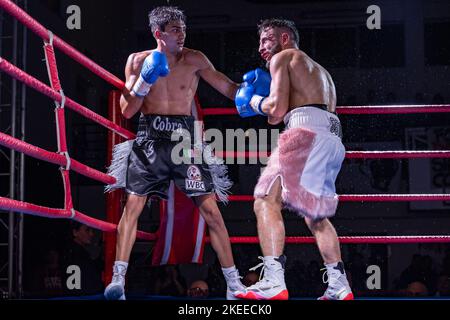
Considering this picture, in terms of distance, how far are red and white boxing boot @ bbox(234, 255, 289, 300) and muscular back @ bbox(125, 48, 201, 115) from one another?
74 centimetres

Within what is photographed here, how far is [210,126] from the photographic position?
8008 mm

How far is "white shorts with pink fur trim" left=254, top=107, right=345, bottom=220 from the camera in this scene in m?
2.18

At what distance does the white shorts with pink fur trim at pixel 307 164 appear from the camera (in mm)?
2182

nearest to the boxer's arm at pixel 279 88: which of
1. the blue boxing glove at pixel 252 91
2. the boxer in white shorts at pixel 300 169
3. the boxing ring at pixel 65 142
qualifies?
the boxer in white shorts at pixel 300 169

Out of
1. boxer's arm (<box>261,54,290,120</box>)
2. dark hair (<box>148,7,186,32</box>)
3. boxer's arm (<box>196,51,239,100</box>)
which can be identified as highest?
dark hair (<box>148,7,186,32</box>)

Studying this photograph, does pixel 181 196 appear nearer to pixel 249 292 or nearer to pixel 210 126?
pixel 249 292

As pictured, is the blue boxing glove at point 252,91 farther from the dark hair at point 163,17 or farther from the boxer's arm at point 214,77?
the dark hair at point 163,17

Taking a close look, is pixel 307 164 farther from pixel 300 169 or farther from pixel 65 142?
pixel 65 142

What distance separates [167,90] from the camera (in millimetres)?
2535

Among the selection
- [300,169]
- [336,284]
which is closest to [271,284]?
[336,284]

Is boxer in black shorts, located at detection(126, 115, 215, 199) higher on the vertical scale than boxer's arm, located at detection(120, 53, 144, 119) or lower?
lower

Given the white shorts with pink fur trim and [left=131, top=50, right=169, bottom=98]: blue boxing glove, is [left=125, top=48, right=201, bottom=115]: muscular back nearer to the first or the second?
[left=131, top=50, right=169, bottom=98]: blue boxing glove

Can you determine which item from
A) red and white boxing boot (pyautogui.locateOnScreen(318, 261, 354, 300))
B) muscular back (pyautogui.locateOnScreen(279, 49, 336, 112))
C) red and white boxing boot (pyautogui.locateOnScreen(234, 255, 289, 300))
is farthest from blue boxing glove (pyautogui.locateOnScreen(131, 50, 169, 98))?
red and white boxing boot (pyautogui.locateOnScreen(318, 261, 354, 300))
